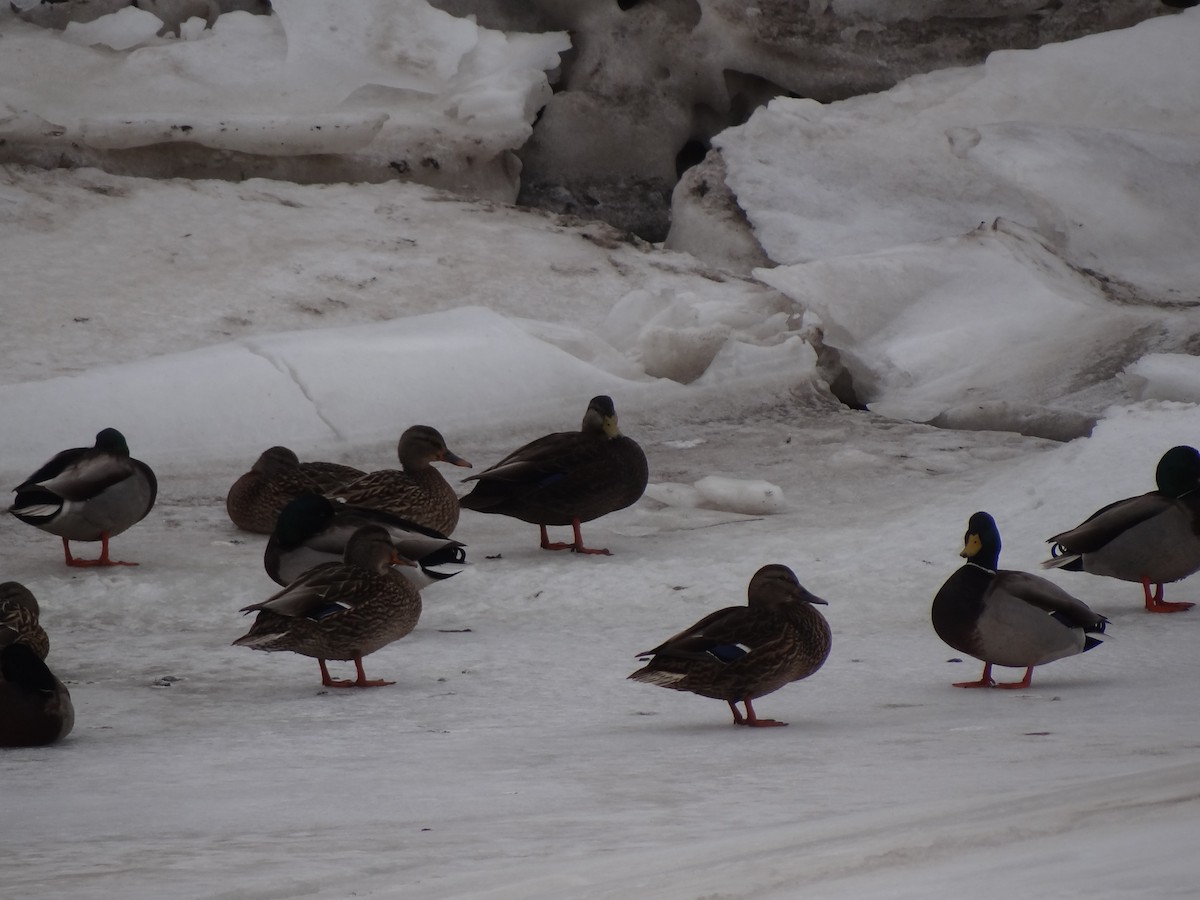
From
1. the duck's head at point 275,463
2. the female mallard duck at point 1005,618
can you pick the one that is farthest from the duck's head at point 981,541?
the duck's head at point 275,463

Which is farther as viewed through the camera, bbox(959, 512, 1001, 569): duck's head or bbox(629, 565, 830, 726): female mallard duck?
bbox(959, 512, 1001, 569): duck's head

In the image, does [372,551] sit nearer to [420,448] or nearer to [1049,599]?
[420,448]

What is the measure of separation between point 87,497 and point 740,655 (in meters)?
2.72

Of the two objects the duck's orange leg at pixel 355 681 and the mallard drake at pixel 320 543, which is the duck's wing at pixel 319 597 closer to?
the duck's orange leg at pixel 355 681

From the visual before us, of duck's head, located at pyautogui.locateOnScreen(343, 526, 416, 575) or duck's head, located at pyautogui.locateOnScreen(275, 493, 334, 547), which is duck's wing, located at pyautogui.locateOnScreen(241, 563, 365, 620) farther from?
duck's head, located at pyautogui.locateOnScreen(275, 493, 334, 547)

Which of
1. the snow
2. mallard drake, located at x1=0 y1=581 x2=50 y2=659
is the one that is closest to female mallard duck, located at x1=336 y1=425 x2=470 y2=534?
the snow

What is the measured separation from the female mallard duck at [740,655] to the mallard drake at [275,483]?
2.37m

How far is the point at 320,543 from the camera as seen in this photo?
16.4 feet

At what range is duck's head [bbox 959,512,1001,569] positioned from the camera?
14.0ft

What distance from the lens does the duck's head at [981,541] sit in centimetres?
428

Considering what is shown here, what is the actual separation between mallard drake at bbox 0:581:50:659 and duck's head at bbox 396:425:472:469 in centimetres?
177

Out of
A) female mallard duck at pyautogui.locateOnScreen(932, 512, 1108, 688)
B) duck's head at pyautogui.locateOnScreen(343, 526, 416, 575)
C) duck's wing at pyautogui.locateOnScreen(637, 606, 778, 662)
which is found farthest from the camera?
duck's head at pyautogui.locateOnScreen(343, 526, 416, 575)

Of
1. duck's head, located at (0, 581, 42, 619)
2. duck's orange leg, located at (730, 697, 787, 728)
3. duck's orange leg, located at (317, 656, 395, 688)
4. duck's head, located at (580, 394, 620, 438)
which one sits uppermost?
duck's head, located at (580, 394, 620, 438)

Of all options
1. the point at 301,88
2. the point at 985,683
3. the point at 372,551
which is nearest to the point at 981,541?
the point at 985,683
